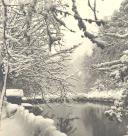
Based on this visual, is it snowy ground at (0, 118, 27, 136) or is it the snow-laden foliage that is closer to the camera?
snowy ground at (0, 118, 27, 136)

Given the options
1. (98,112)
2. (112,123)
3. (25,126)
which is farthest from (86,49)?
(25,126)

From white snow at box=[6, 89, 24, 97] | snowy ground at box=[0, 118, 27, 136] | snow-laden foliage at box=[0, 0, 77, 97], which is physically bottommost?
snowy ground at box=[0, 118, 27, 136]

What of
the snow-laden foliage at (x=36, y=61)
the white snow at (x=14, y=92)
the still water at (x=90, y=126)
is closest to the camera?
the snow-laden foliage at (x=36, y=61)

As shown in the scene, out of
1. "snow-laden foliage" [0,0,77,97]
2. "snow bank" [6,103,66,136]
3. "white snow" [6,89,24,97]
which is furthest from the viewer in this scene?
"white snow" [6,89,24,97]

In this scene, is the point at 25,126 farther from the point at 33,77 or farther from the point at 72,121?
the point at 72,121

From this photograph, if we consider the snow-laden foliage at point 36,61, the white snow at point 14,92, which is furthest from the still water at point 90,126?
the white snow at point 14,92

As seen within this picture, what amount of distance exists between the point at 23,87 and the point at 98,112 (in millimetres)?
12380

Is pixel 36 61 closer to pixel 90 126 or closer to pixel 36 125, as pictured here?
pixel 90 126

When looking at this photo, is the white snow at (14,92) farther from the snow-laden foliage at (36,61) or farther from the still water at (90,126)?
the still water at (90,126)

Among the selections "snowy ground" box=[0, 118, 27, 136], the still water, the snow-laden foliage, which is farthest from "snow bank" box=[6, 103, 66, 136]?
the still water

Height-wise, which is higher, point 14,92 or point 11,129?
point 14,92

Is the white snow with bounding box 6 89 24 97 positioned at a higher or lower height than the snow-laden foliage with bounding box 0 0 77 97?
lower

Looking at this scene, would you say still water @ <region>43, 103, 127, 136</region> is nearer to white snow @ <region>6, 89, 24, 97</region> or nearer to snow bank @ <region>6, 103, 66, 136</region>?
white snow @ <region>6, 89, 24, 97</region>

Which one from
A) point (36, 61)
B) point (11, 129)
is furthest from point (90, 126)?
point (11, 129)
